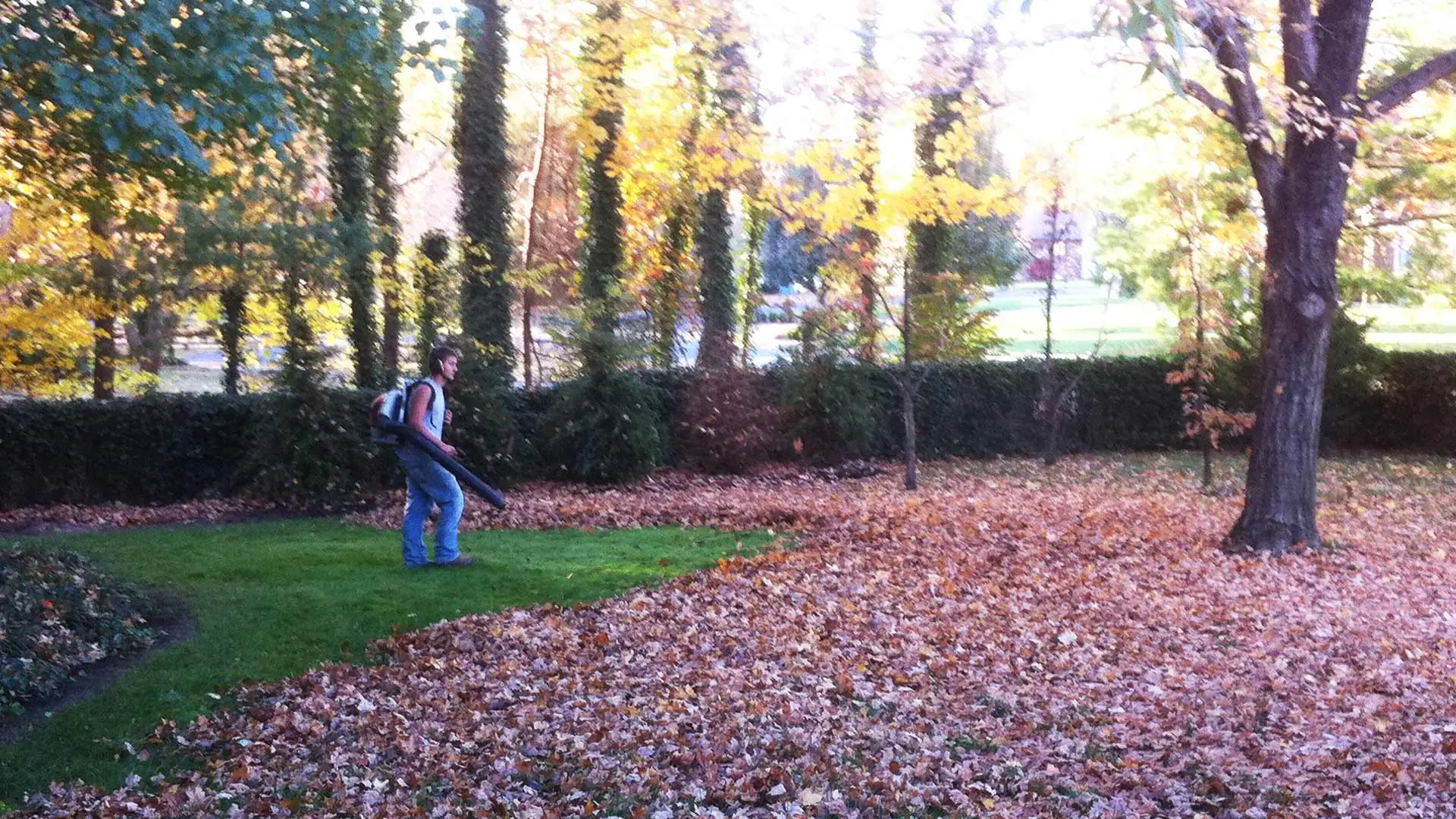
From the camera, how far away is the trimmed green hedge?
1358 centimetres

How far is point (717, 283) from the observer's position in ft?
68.5

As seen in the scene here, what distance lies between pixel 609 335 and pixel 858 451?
4.01 metres

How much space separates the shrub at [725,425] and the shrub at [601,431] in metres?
1.17

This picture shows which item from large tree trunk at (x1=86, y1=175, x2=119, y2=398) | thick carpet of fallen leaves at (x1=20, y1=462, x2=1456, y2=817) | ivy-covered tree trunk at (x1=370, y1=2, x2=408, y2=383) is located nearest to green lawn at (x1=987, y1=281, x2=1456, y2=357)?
ivy-covered tree trunk at (x1=370, y1=2, x2=408, y2=383)

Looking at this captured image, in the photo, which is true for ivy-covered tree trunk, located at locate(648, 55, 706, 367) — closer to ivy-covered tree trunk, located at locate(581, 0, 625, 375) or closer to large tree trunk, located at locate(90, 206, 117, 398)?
ivy-covered tree trunk, located at locate(581, 0, 625, 375)

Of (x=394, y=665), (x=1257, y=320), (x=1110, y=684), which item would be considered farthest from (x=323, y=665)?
(x=1257, y=320)

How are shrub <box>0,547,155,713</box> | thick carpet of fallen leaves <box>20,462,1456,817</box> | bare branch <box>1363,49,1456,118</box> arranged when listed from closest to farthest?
thick carpet of fallen leaves <box>20,462,1456,817</box>
shrub <box>0,547,155,713</box>
bare branch <box>1363,49,1456,118</box>

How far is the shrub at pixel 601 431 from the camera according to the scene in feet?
48.6

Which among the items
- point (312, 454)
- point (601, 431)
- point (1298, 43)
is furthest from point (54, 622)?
point (1298, 43)

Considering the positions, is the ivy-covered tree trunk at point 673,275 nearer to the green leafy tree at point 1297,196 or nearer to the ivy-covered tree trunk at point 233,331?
the ivy-covered tree trunk at point 233,331

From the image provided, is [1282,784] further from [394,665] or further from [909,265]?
[909,265]

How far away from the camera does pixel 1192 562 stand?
31.8 feet

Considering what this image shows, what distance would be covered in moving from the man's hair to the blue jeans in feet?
1.85

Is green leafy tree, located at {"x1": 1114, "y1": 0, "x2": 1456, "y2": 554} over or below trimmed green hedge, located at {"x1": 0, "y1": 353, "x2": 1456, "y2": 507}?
over
